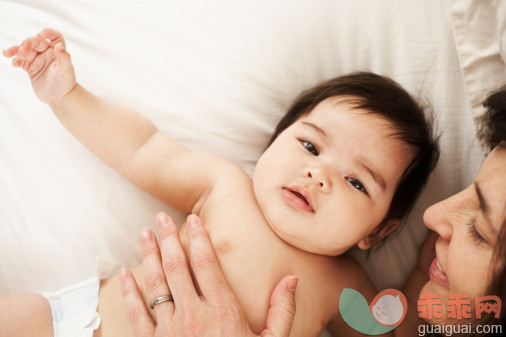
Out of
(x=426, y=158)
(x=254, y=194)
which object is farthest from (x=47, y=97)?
(x=426, y=158)

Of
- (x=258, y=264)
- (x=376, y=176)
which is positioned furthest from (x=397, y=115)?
(x=258, y=264)

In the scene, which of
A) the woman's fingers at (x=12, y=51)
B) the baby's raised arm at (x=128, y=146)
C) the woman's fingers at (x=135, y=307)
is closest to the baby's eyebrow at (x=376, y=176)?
the baby's raised arm at (x=128, y=146)

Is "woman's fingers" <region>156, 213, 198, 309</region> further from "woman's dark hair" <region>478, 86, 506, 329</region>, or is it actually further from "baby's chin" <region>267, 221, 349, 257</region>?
"woman's dark hair" <region>478, 86, 506, 329</region>

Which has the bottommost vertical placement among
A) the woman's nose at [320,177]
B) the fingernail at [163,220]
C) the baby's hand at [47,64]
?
the fingernail at [163,220]

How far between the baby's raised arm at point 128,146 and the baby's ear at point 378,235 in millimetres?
389

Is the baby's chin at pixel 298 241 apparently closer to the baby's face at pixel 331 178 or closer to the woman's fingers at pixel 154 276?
the baby's face at pixel 331 178

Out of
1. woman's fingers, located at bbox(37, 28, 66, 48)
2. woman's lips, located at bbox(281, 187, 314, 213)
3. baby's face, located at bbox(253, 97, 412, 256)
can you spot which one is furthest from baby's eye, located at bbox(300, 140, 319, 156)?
woman's fingers, located at bbox(37, 28, 66, 48)

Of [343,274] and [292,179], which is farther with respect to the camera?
[343,274]

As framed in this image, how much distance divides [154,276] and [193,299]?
106 millimetres

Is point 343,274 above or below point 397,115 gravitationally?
below

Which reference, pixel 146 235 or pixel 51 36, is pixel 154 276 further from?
pixel 51 36

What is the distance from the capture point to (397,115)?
1.04 m

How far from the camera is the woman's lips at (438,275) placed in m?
0.90

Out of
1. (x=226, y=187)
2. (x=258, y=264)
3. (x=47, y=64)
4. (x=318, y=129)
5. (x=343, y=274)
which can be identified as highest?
(x=47, y=64)
